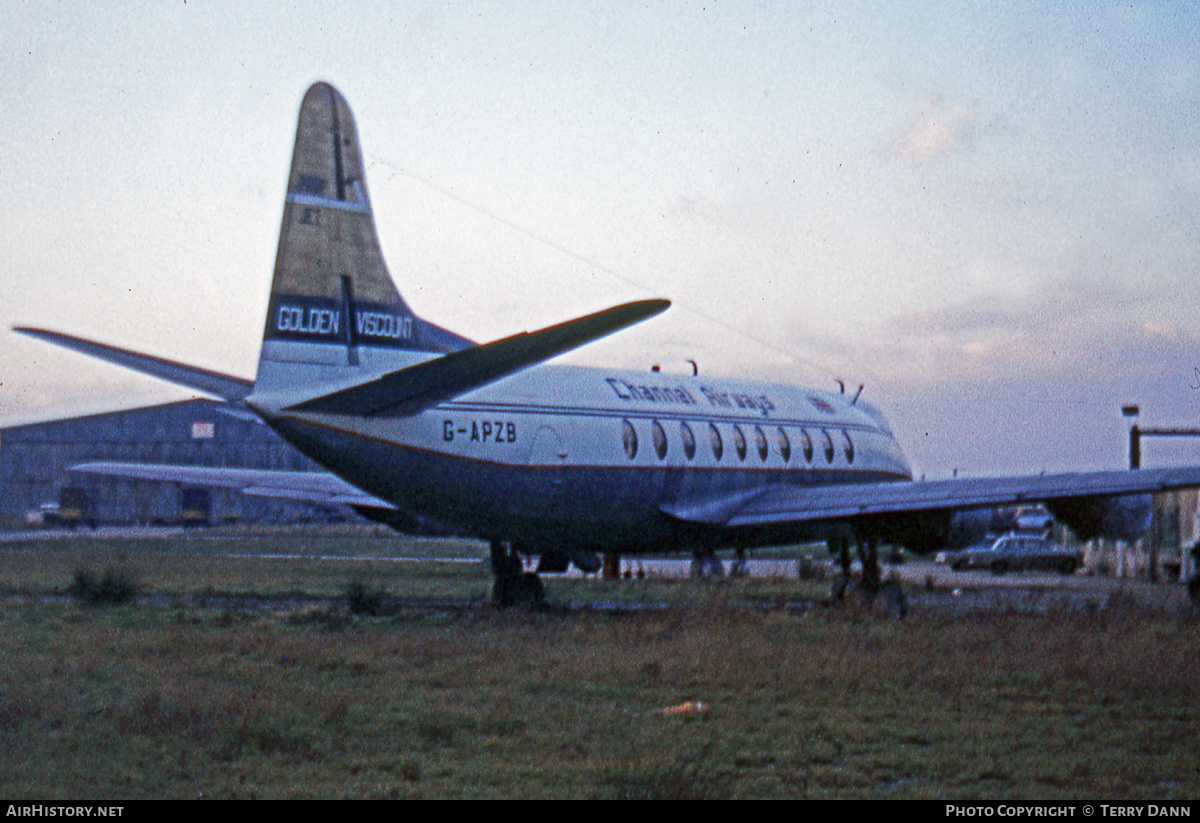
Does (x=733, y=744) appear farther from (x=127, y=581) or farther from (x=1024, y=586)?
(x=1024, y=586)

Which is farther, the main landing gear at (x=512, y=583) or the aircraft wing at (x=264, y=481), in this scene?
the aircraft wing at (x=264, y=481)

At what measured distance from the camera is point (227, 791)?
348 inches

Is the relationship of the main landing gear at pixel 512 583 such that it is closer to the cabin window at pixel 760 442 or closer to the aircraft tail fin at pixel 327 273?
the aircraft tail fin at pixel 327 273

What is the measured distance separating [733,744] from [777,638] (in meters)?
7.58

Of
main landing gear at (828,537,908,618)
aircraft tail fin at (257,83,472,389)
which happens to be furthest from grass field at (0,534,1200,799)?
aircraft tail fin at (257,83,472,389)

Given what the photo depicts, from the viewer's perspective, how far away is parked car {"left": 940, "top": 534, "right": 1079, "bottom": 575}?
46812mm

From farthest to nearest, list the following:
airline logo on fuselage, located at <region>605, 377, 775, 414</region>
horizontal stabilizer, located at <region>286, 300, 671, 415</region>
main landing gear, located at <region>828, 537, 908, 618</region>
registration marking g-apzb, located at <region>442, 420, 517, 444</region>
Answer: airline logo on fuselage, located at <region>605, 377, 775, 414</region> → main landing gear, located at <region>828, 537, 908, 618</region> → registration marking g-apzb, located at <region>442, 420, 517, 444</region> → horizontal stabilizer, located at <region>286, 300, 671, 415</region>

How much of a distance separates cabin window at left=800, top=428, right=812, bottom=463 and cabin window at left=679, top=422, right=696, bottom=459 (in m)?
3.84

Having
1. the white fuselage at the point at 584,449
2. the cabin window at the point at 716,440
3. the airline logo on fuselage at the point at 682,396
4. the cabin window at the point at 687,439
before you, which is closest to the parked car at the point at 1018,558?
the white fuselage at the point at 584,449

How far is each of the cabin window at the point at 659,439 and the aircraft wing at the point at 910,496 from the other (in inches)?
41.2

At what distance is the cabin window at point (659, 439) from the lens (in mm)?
23781

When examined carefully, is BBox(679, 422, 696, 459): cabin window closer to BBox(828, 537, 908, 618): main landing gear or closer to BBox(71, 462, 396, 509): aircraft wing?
BBox(828, 537, 908, 618): main landing gear

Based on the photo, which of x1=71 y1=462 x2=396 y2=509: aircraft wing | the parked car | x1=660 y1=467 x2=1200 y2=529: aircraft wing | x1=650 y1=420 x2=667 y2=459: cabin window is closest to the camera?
x1=660 y1=467 x2=1200 y2=529: aircraft wing

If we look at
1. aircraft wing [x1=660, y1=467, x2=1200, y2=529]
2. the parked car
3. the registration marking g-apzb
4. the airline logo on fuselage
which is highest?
the airline logo on fuselage
